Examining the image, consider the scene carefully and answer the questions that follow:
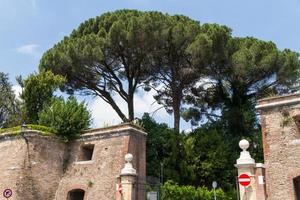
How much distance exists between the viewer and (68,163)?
815 inches

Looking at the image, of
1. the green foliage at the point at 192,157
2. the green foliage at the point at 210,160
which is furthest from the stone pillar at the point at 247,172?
the green foliage at the point at 210,160

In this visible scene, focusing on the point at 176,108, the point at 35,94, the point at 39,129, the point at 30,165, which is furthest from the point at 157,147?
the point at 30,165

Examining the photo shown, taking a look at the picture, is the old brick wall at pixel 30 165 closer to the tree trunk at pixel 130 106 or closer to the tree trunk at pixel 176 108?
the tree trunk at pixel 130 106

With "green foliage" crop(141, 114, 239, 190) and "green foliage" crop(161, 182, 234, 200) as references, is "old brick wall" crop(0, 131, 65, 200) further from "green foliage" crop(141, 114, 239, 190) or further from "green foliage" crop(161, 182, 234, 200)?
"green foliage" crop(141, 114, 239, 190)

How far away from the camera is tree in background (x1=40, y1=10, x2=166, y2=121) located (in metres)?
26.1

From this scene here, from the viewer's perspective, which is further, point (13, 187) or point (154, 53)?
point (154, 53)

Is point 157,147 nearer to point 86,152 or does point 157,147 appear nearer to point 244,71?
point 86,152

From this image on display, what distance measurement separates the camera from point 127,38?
85.1 feet

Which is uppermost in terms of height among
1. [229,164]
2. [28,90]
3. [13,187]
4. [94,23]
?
[94,23]

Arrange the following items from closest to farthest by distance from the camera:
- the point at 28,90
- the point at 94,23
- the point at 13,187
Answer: the point at 13,187 → the point at 28,90 → the point at 94,23

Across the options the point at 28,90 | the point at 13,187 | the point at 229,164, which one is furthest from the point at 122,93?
the point at 13,187

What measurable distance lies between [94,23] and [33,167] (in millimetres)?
12453

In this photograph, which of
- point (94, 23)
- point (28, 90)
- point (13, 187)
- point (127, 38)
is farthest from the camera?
point (94, 23)

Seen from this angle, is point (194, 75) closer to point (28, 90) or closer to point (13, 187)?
point (28, 90)
